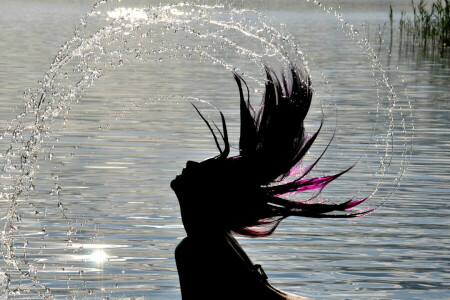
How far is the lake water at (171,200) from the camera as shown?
751 centimetres

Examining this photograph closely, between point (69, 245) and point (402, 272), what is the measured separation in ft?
8.73

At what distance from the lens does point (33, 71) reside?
74.6ft

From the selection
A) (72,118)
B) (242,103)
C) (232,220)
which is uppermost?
(242,103)

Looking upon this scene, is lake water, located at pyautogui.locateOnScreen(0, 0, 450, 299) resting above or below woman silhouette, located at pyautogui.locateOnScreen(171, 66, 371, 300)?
below

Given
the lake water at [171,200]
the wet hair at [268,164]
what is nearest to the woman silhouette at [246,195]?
the wet hair at [268,164]

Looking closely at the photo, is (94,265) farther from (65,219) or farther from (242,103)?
(242,103)

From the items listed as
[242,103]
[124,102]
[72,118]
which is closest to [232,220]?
[242,103]

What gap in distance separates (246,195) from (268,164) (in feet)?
0.47

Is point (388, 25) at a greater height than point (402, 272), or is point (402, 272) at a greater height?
point (402, 272)

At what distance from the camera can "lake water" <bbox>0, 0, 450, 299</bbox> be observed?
751 cm

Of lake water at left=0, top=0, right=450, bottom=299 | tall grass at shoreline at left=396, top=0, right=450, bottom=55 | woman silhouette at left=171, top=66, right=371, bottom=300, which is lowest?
tall grass at shoreline at left=396, top=0, right=450, bottom=55

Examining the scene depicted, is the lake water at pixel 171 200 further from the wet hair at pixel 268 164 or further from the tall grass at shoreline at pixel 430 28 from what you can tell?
the tall grass at shoreline at pixel 430 28

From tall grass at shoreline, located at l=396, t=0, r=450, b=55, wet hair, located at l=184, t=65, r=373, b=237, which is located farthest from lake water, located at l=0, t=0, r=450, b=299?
tall grass at shoreline, located at l=396, t=0, r=450, b=55

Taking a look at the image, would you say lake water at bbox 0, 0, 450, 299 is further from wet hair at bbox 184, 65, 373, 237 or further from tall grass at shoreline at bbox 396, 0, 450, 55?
tall grass at shoreline at bbox 396, 0, 450, 55
